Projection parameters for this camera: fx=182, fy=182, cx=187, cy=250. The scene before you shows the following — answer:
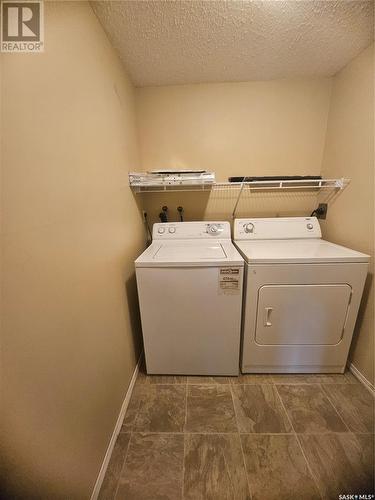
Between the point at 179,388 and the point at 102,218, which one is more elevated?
the point at 102,218

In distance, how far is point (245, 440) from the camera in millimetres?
1069

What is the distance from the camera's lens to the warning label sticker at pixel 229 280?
1222 mm

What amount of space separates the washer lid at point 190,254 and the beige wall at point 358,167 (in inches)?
37.3

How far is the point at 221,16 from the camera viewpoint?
106cm

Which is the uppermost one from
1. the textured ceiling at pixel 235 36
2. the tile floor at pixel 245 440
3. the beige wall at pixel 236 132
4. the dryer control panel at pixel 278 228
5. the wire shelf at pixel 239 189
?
the textured ceiling at pixel 235 36

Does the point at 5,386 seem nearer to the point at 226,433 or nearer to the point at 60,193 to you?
the point at 60,193

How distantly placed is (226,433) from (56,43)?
2095mm

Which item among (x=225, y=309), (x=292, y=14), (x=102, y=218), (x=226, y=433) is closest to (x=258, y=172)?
(x=292, y=14)

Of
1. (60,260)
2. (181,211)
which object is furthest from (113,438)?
(181,211)

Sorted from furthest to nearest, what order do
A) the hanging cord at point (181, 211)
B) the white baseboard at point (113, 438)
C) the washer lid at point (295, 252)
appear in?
the hanging cord at point (181, 211)
the washer lid at point (295, 252)
the white baseboard at point (113, 438)

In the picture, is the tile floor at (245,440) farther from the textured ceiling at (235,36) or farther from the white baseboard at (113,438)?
the textured ceiling at (235,36)

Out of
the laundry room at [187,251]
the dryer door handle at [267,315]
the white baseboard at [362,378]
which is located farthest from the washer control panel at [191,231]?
the white baseboard at [362,378]

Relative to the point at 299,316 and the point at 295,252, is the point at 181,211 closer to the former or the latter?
the point at 295,252

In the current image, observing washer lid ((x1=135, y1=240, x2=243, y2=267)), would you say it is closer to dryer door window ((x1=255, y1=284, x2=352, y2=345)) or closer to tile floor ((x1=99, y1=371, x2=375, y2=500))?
dryer door window ((x1=255, y1=284, x2=352, y2=345))
